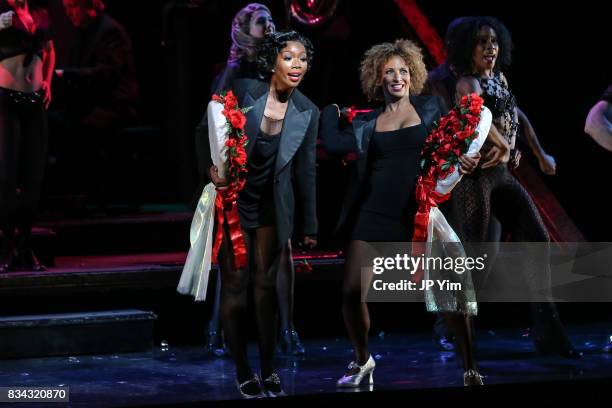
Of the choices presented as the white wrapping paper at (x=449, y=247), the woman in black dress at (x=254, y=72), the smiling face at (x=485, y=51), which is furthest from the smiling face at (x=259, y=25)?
the white wrapping paper at (x=449, y=247)

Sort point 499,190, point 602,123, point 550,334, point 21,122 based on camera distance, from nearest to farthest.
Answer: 1. point 499,190
2. point 550,334
3. point 602,123
4. point 21,122

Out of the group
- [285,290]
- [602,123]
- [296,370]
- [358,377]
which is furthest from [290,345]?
[602,123]

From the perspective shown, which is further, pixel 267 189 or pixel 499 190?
pixel 499 190

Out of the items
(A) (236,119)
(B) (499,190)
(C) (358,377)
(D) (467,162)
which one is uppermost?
(A) (236,119)

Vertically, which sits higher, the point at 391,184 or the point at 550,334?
the point at 391,184

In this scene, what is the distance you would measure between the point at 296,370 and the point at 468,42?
1.93m

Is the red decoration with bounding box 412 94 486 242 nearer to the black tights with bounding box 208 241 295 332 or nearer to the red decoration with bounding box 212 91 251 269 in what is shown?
the red decoration with bounding box 212 91 251 269

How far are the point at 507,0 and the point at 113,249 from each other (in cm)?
327

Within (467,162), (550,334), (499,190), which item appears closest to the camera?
(467,162)

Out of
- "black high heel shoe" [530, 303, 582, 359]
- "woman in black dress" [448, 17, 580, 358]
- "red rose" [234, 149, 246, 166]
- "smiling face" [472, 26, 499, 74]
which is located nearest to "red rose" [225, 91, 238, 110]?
"red rose" [234, 149, 246, 166]

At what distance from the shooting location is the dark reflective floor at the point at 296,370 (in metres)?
5.89

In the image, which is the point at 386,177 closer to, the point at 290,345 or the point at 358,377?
the point at 358,377

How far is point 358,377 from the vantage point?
5898mm

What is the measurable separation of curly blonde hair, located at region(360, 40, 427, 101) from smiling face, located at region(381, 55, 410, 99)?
30mm
